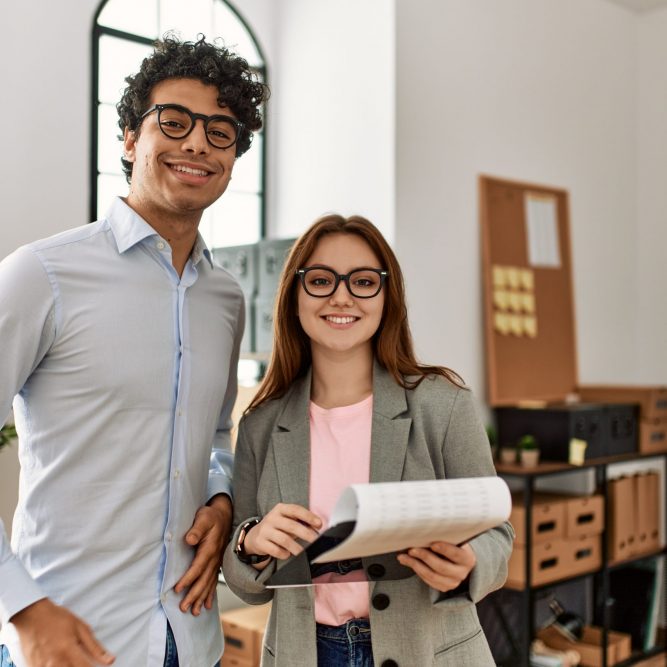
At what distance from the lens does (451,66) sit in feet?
13.7

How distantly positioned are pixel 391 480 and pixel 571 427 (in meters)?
2.50

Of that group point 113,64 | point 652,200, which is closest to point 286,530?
point 113,64

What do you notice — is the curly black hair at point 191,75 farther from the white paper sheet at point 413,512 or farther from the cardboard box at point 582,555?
the cardboard box at point 582,555

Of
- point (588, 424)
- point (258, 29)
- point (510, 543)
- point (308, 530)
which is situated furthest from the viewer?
point (258, 29)

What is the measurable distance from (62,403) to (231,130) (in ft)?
2.08

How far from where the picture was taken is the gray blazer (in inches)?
65.4

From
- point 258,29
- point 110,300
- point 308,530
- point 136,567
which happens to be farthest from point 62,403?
point 258,29

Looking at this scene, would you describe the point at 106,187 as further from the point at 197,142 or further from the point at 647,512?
the point at 647,512

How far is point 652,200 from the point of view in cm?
517

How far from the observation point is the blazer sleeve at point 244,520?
167 cm

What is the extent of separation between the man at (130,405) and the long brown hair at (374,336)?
0.46ft

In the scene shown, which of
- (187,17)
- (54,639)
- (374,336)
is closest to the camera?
(54,639)

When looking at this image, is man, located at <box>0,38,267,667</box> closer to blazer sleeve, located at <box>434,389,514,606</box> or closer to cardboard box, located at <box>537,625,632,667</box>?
blazer sleeve, located at <box>434,389,514,606</box>

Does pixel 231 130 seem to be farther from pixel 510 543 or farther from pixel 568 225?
pixel 568 225
